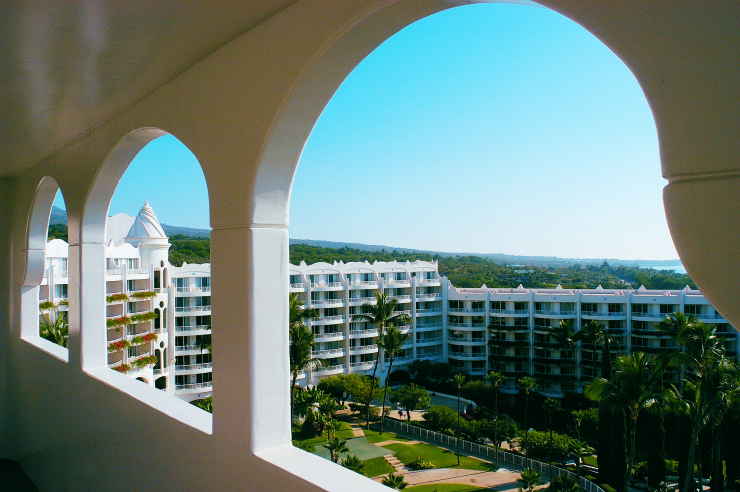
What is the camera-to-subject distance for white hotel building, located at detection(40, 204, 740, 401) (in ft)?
68.7

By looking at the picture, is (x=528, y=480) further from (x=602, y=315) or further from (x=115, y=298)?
(x=115, y=298)

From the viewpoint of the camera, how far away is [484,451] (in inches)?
774

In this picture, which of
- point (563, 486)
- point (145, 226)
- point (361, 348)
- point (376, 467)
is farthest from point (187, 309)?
point (563, 486)

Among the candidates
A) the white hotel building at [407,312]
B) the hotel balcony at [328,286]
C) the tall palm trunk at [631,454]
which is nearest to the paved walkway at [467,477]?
the tall palm trunk at [631,454]

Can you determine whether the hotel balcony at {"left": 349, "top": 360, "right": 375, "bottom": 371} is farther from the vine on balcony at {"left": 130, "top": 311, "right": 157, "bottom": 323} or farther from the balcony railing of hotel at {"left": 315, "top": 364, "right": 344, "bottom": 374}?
the vine on balcony at {"left": 130, "top": 311, "right": 157, "bottom": 323}

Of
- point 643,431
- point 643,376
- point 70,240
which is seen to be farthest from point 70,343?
point 643,431

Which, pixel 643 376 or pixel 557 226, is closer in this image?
pixel 643 376

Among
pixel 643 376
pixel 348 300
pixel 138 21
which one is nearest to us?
pixel 138 21

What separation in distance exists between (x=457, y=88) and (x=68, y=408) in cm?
6645

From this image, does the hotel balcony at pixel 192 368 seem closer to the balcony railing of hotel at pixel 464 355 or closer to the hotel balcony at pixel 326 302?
the hotel balcony at pixel 326 302

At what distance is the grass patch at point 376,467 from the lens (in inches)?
673

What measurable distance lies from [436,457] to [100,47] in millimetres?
19436

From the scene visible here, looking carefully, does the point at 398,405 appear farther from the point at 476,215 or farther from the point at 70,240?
the point at 476,215

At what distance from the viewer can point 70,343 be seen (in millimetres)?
3451
